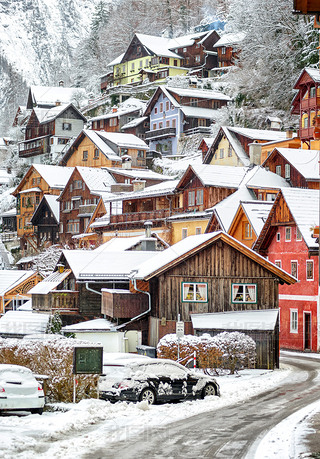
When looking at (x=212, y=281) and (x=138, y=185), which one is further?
(x=138, y=185)

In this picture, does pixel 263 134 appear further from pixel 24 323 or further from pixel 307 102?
pixel 24 323

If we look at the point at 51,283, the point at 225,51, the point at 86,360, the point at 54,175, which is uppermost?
the point at 225,51

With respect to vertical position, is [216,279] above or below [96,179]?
below

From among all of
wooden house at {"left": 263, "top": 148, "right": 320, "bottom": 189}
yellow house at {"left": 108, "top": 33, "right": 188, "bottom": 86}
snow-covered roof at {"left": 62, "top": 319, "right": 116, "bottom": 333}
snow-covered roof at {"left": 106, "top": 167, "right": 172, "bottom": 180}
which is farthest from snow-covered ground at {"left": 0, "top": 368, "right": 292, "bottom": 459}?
yellow house at {"left": 108, "top": 33, "right": 188, "bottom": 86}

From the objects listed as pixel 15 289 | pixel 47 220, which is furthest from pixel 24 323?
pixel 47 220

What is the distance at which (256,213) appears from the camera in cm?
5747

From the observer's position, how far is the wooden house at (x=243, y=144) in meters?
73.6

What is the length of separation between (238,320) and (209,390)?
14094 millimetres

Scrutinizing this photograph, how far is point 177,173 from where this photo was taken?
92562 mm

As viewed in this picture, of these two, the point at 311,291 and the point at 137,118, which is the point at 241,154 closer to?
the point at 311,291

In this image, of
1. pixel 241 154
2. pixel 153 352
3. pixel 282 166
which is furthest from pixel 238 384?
pixel 241 154

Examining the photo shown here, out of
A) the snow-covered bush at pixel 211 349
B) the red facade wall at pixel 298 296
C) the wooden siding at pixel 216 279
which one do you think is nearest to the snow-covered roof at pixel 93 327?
the wooden siding at pixel 216 279

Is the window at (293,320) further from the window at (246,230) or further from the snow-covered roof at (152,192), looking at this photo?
the snow-covered roof at (152,192)

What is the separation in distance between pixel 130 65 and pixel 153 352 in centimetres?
10533
